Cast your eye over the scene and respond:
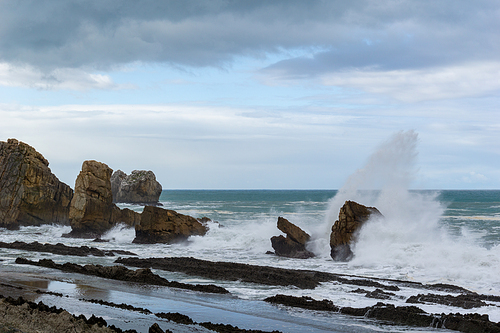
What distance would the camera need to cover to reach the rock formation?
3122 centimetres

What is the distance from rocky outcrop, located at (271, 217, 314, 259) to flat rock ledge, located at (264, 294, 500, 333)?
39.5ft

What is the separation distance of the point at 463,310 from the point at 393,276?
5.88m

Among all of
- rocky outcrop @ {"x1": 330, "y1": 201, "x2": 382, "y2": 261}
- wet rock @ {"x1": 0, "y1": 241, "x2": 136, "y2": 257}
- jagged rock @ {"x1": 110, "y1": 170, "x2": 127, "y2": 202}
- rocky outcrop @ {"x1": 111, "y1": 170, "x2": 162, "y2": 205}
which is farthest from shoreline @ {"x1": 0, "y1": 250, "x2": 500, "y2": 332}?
jagged rock @ {"x1": 110, "y1": 170, "x2": 127, "y2": 202}

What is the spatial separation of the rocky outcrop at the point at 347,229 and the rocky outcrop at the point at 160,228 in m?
10.5

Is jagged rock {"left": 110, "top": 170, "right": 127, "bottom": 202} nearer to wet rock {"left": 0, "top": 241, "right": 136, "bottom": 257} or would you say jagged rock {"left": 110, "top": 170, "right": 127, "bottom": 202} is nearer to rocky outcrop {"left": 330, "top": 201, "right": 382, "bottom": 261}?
wet rock {"left": 0, "top": 241, "right": 136, "bottom": 257}

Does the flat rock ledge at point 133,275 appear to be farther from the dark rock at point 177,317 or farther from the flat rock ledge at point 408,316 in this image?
the dark rock at point 177,317

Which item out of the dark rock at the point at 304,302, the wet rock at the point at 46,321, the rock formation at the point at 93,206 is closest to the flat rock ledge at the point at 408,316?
the dark rock at the point at 304,302

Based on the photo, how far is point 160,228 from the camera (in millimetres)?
28406

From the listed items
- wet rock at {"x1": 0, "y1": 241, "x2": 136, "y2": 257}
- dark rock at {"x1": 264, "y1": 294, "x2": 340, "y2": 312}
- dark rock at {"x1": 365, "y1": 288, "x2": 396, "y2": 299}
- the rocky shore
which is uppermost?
the rocky shore

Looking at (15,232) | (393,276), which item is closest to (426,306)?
(393,276)

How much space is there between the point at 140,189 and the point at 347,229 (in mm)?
57652

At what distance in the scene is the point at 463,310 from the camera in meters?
11.3

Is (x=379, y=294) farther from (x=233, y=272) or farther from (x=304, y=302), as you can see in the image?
(x=233, y=272)

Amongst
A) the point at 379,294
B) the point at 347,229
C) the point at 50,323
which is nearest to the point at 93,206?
the point at 347,229
